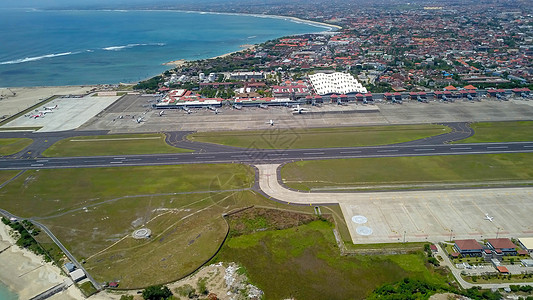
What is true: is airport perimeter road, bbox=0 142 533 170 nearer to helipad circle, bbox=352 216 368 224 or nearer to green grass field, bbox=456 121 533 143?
green grass field, bbox=456 121 533 143

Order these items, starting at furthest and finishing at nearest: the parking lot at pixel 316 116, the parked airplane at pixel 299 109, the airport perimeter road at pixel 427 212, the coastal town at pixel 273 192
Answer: the parked airplane at pixel 299 109, the parking lot at pixel 316 116, the airport perimeter road at pixel 427 212, the coastal town at pixel 273 192

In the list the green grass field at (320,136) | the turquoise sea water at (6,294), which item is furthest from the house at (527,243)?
the turquoise sea water at (6,294)

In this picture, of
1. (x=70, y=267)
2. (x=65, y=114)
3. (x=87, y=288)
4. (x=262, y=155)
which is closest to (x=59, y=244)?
(x=70, y=267)

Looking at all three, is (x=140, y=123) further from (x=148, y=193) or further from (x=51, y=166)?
(x=148, y=193)

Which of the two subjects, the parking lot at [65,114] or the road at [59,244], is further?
the parking lot at [65,114]

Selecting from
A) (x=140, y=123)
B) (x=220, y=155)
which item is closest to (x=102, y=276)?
(x=220, y=155)

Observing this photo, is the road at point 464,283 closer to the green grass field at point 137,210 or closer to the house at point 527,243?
the house at point 527,243
